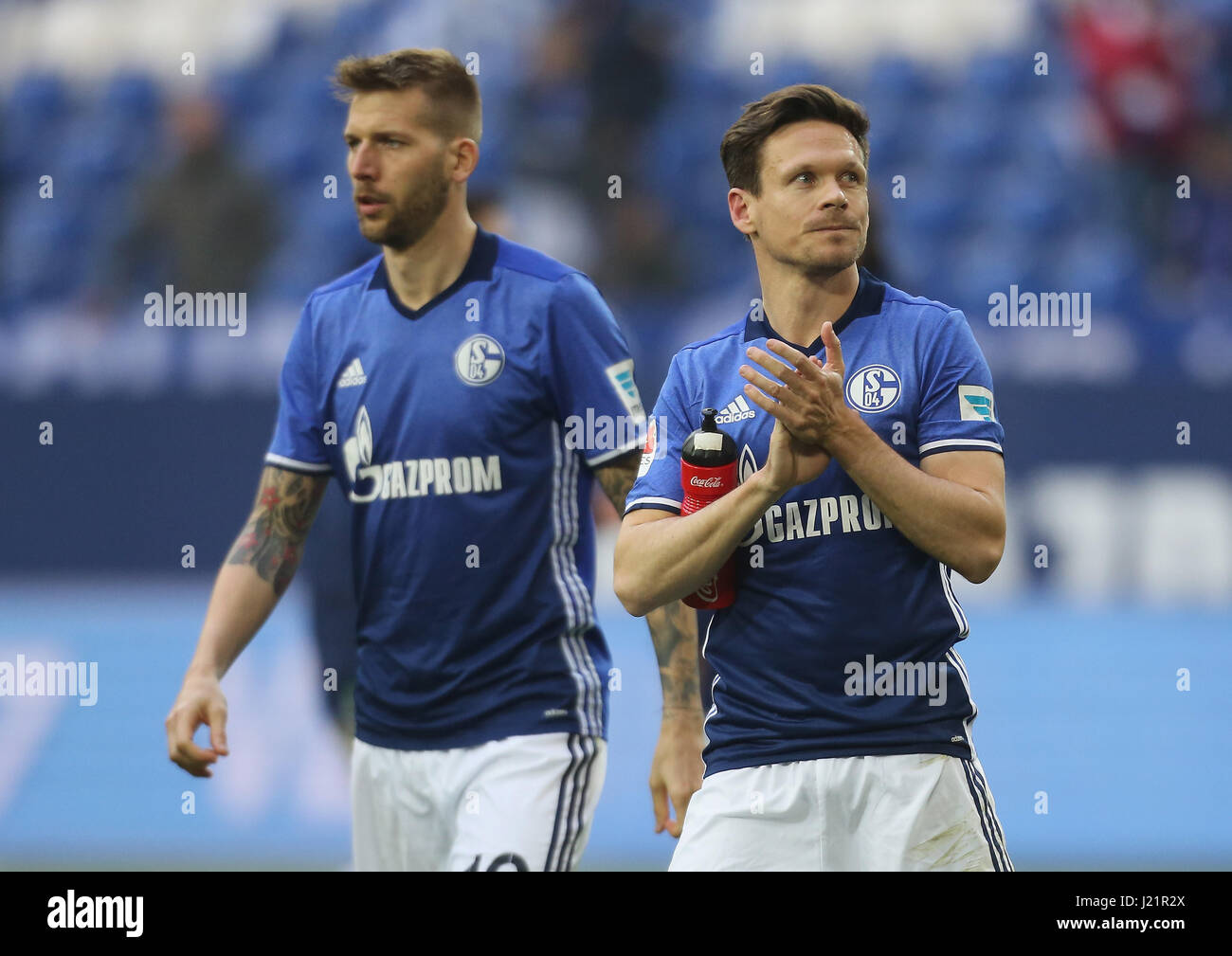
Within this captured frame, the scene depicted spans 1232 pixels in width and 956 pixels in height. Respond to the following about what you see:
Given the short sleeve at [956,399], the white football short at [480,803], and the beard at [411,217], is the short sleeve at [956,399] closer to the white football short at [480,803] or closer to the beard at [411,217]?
the white football short at [480,803]

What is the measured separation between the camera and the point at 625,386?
407cm

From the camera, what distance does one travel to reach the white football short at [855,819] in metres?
3.37

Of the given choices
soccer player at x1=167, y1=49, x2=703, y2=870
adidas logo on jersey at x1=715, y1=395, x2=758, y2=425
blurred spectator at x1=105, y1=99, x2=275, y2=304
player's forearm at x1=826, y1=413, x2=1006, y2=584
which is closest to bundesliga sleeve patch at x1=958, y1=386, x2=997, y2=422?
player's forearm at x1=826, y1=413, x2=1006, y2=584

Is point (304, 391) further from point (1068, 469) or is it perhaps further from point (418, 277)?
point (1068, 469)

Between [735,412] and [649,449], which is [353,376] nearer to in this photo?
[649,449]

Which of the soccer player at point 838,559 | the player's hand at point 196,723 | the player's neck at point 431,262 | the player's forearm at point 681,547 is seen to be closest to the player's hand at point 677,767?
the soccer player at point 838,559

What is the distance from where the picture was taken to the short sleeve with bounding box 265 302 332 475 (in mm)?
4281

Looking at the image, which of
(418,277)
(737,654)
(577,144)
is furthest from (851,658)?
(577,144)

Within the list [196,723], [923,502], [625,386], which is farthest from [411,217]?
[923,502]

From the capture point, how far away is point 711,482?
342 cm

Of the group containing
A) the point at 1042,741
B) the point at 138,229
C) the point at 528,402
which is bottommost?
the point at 1042,741

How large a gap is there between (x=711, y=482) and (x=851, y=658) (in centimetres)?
48

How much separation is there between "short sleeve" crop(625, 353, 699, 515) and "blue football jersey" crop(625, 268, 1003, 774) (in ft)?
0.43

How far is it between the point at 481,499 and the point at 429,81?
1147 millimetres
